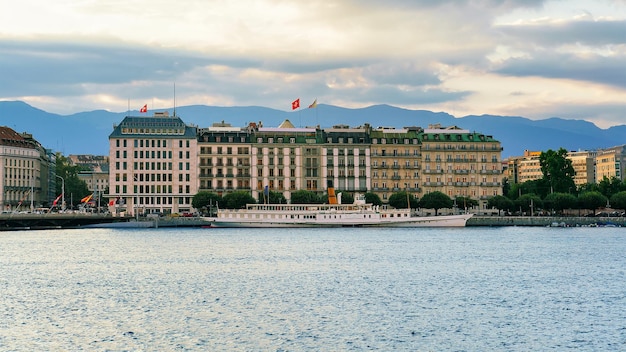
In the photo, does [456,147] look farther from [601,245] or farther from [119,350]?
[119,350]

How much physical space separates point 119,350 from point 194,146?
407ft

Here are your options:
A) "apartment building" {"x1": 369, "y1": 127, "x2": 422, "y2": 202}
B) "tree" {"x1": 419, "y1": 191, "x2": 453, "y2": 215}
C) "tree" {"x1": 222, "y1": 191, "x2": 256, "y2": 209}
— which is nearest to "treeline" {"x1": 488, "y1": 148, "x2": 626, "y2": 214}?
"tree" {"x1": 419, "y1": 191, "x2": 453, "y2": 215}

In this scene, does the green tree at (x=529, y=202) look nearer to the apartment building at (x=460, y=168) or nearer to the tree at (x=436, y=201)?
the apartment building at (x=460, y=168)

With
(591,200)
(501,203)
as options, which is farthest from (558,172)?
(501,203)

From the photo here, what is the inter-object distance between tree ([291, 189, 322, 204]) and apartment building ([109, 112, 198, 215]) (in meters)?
18.1

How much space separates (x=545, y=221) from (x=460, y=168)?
2179 cm

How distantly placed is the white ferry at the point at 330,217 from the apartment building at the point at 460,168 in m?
20.9

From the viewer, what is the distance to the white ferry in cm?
14050

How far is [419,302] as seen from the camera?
162ft

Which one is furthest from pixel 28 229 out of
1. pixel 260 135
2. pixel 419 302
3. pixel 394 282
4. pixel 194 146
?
pixel 419 302

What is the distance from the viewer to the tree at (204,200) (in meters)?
152

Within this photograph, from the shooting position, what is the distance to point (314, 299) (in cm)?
5047

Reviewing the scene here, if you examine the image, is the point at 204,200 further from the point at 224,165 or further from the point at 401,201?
the point at 401,201

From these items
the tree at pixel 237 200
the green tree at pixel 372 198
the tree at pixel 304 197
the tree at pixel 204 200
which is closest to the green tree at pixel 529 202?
the green tree at pixel 372 198
